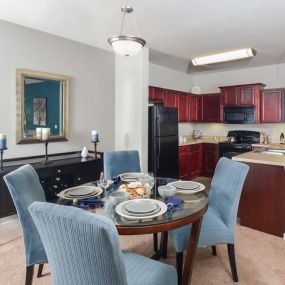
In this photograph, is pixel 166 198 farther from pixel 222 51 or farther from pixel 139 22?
pixel 222 51

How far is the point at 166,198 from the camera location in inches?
69.5

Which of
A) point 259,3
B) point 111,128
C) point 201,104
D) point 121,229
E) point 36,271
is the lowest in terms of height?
point 36,271

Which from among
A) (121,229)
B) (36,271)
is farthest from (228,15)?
(36,271)

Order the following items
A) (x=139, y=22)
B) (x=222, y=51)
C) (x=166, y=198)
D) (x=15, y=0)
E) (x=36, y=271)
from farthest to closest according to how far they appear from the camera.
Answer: (x=222, y=51) → (x=139, y=22) → (x=15, y=0) → (x=36, y=271) → (x=166, y=198)

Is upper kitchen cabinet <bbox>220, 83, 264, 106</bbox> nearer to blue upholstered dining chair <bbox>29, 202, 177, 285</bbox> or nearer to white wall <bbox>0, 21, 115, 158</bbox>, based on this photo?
white wall <bbox>0, 21, 115, 158</bbox>

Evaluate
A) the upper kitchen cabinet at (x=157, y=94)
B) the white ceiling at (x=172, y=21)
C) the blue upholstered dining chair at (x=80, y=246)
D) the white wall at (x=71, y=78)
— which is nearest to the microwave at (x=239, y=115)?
the white ceiling at (x=172, y=21)

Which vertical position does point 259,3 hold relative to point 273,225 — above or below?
above

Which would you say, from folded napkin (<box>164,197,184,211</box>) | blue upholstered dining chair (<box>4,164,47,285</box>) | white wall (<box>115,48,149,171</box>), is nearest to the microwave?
white wall (<box>115,48,149,171</box>)

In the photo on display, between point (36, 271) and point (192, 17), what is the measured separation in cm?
307

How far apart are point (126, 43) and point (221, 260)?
213cm

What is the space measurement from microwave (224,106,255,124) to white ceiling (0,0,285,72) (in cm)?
135

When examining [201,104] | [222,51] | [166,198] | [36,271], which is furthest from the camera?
[201,104]

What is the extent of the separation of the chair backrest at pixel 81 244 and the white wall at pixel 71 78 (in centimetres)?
240

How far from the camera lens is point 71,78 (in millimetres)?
3684
